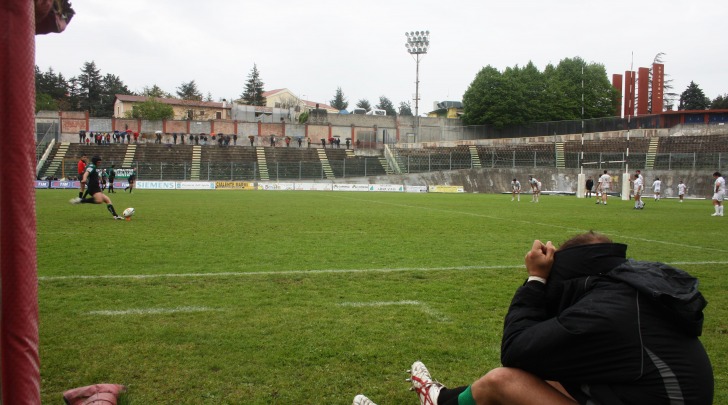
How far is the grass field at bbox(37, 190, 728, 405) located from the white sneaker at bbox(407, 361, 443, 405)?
0.68ft

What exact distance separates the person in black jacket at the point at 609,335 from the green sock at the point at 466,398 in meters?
0.30

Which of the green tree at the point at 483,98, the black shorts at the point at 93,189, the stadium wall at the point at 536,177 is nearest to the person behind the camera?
the black shorts at the point at 93,189

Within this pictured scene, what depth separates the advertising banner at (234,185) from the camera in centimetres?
4897

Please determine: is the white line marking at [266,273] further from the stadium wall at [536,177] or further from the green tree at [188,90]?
the green tree at [188,90]

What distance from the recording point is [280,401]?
12.6 ft

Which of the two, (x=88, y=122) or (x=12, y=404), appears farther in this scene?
(x=88, y=122)

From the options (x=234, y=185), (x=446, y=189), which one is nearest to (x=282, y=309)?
(x=234, y=185)

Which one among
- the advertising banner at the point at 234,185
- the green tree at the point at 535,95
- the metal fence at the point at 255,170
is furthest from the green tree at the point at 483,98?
the advertising banner at the point at 234,185

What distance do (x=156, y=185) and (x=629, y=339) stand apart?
49.3 metres

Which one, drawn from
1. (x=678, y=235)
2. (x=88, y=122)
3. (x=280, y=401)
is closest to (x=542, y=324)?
(x=280, y=401)

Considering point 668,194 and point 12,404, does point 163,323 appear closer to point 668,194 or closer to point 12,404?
point 12,404

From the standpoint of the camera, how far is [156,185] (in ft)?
157

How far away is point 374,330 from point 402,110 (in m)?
153

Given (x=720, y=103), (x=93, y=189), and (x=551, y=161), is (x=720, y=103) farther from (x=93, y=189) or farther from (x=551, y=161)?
(x=93, y=189)
